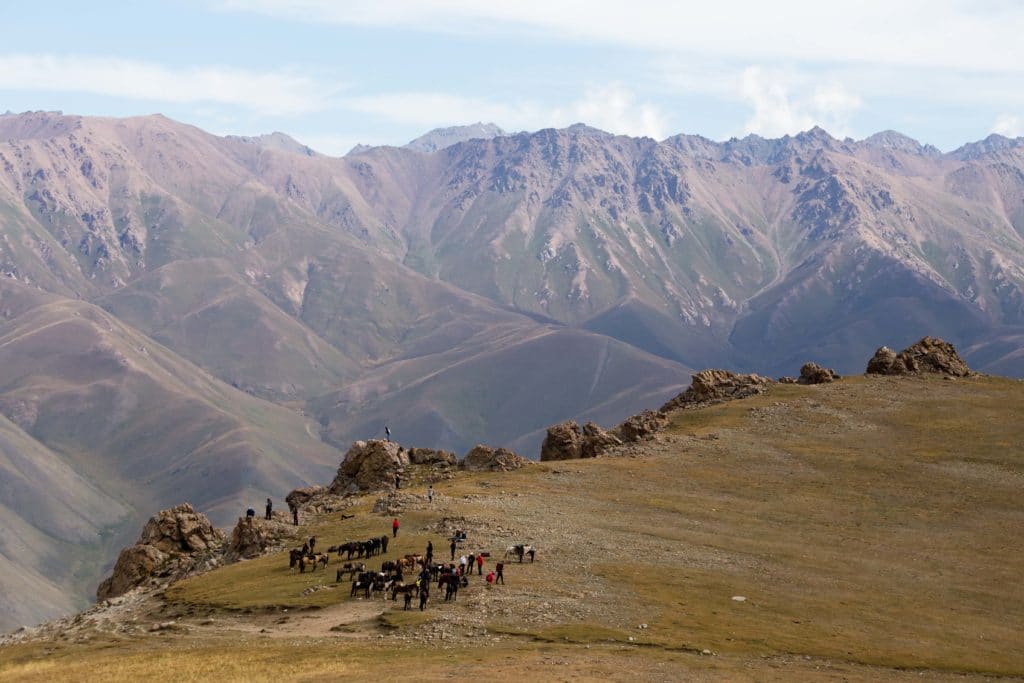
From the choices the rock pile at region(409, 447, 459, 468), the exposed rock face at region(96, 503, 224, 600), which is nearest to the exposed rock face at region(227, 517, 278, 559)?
the exposed rock face at region(96, 503, 224, 600)

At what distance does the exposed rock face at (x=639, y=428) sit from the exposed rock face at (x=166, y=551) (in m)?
50.8

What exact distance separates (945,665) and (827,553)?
2645 centimetres

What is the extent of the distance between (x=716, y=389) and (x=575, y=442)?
29967 millimetres

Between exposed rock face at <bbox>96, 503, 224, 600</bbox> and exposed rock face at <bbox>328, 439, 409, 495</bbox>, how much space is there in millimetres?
19131

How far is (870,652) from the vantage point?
64000mm

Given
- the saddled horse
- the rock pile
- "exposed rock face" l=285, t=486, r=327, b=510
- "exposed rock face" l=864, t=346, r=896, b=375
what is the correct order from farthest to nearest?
"exposed rock face" l=864, t=346, r=896, b=375
the rock pile
"exposed rock face" l=285, t=486, r=327, b=510
the saddled horse

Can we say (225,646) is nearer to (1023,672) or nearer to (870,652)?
(870,652)

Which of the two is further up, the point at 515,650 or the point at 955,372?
the point at 955,372

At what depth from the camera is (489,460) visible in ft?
403

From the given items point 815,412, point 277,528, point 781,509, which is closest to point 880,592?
point 781,509

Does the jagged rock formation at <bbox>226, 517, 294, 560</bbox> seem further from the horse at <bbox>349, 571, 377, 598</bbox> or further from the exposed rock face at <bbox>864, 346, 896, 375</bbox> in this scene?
the exposed rock face at <bbox>864, 346, 896, 375</bbox>

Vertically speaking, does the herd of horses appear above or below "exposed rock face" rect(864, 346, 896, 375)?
below

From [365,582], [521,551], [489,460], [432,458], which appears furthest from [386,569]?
[432,458]

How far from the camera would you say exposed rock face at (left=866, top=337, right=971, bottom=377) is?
161m
